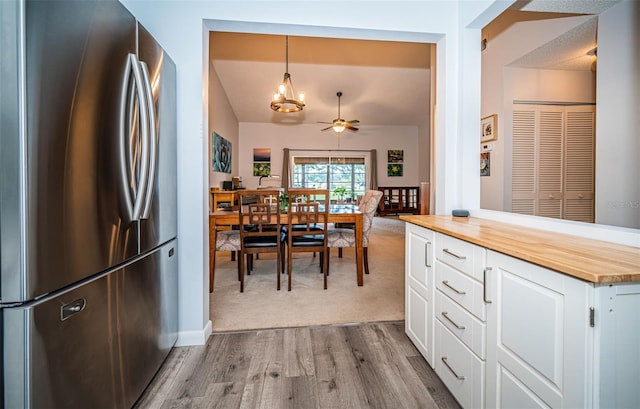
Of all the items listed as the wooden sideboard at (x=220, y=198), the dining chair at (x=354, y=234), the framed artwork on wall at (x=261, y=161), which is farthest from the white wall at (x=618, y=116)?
the framed artwork on wall at (x=261, y=161)

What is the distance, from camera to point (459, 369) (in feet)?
4.33

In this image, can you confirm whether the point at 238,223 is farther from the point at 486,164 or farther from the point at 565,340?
the point at 486,164

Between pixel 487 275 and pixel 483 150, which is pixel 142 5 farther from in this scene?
pixel 483 150

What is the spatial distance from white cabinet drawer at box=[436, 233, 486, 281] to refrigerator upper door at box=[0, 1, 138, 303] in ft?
4.70

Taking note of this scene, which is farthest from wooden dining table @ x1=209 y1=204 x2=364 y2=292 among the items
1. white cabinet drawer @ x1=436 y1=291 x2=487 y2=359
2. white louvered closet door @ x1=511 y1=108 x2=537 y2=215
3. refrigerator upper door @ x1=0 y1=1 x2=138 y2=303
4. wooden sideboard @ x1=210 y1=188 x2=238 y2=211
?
wooden sideboard @ x1=210 y1=188 x2=238 y2=211

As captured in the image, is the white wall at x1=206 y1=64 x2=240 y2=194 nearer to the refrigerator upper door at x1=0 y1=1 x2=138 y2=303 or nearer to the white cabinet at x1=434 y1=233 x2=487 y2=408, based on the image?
the refrigerator upper door at x1=0 y1=1 x2=138 y2=303

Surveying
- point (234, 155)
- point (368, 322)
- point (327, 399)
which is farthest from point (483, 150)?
point (234, 155)

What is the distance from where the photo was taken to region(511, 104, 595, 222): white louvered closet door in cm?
351

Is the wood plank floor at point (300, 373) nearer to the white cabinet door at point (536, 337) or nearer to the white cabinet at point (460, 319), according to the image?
the white cabinet at point (460, 319)

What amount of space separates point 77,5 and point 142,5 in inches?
43.9

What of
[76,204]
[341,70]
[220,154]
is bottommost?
[76,204]

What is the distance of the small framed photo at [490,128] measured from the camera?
3438mm

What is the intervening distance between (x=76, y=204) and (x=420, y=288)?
164cm

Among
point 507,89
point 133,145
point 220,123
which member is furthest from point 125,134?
point 220,123
